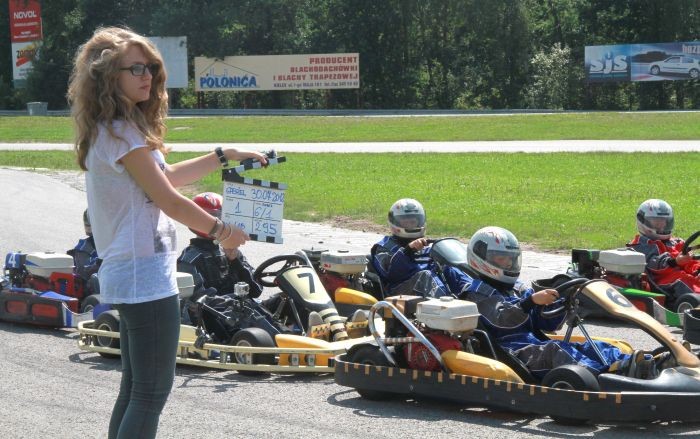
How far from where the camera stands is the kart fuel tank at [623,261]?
26.2 ft

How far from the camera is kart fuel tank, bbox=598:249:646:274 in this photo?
7.98 m

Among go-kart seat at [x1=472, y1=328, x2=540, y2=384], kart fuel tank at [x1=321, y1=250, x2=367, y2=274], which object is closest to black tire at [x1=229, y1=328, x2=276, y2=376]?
go-kart seat at [x1=472, y1=328, x2=540, y2=384]

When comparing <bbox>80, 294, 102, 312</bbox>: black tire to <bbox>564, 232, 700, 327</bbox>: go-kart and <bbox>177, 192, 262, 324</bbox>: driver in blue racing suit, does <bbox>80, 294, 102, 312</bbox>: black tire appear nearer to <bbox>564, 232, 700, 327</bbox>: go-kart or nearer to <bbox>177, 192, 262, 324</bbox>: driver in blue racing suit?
<bbox>177, 192, 262, 324</bbox>: driver in blue racing suit

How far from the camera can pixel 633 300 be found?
7.77 meters

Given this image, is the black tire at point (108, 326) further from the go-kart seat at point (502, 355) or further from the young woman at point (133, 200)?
the young woman at point (133, 200)

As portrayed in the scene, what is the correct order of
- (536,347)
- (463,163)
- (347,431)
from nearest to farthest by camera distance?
(347,431) < (536,347) < (463,163)

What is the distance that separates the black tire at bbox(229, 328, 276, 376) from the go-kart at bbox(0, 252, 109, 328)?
1638 mm

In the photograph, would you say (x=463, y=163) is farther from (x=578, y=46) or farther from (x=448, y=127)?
(x=578, y=46)

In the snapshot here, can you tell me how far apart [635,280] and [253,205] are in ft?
12.5

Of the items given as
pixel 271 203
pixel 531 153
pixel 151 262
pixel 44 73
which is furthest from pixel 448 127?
pixel 151 262

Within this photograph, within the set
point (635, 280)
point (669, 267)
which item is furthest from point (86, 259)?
point (669, 267)

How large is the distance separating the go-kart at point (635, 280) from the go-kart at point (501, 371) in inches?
75.7

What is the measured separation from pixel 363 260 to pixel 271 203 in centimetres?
230

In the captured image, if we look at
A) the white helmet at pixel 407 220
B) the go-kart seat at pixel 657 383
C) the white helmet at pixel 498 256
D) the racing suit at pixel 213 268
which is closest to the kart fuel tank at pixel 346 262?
the white helmet at pixel 407 220
